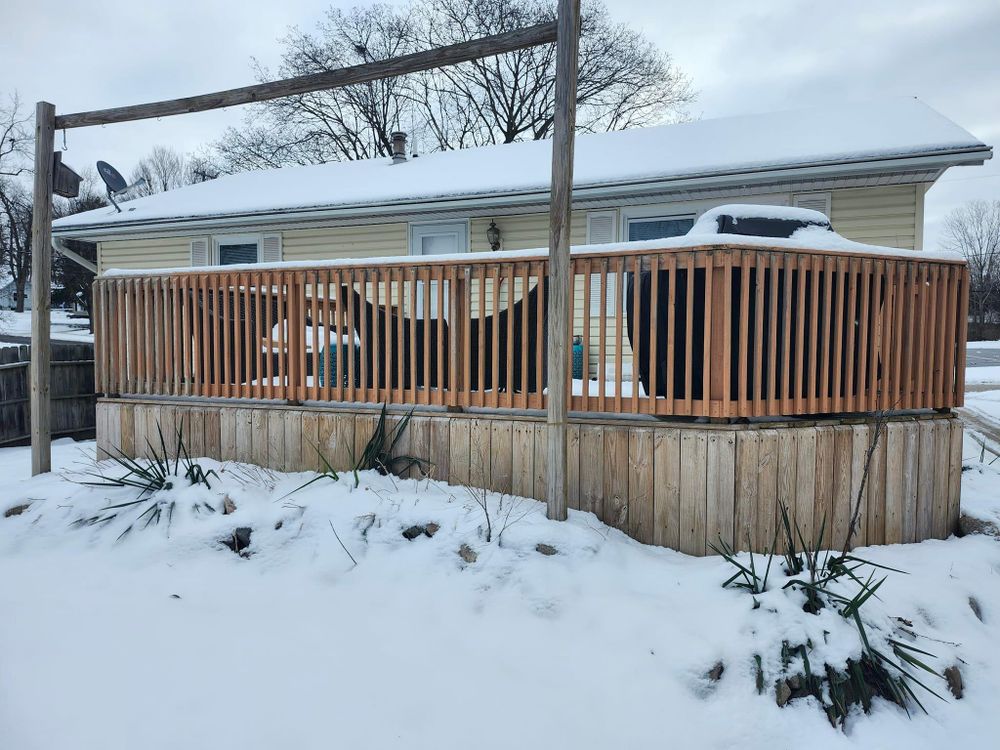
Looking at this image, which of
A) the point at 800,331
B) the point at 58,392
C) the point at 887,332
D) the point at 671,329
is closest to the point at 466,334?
the point at 671,329

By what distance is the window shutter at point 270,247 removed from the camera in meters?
9.05

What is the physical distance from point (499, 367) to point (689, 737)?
2067 mm

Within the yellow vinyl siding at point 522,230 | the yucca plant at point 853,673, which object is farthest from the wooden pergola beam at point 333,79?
the yellow vinyl siding at point 522,230

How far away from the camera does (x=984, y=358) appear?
19.7 metres

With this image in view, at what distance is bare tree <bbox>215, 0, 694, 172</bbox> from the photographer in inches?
690

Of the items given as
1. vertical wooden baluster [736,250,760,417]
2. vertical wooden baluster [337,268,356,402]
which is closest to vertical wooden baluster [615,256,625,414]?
vertical wooden baluster [736,250,760,417]

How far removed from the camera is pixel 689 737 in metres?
1.92

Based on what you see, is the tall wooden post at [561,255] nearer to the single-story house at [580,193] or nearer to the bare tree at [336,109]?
the single-story house at [580,193]

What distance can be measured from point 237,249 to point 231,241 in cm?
15

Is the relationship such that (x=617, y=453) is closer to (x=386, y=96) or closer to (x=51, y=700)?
(x=51, y=700)

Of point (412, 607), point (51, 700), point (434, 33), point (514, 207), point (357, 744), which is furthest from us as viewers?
point (434, 33)

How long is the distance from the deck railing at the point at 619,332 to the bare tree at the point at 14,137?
2448 centimetres

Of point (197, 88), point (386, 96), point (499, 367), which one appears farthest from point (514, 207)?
point (197, 88)

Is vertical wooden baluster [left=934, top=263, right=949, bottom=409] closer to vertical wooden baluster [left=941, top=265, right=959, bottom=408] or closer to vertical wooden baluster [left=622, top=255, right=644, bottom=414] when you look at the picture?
vertical wooden baluster [left=941, top=265, right=959, bottom=408]
